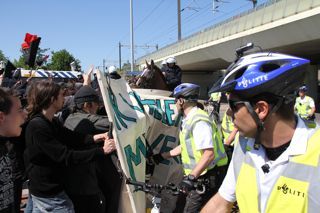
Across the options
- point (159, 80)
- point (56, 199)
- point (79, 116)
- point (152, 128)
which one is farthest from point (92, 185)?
point (159, 80)

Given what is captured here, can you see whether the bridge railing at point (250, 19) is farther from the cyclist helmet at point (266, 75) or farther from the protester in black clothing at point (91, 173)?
the cyclist helmet at point (266, 75)

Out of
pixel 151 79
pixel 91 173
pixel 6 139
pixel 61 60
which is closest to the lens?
pixel 6 139

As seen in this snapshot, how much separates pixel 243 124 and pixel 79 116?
2.35 meters

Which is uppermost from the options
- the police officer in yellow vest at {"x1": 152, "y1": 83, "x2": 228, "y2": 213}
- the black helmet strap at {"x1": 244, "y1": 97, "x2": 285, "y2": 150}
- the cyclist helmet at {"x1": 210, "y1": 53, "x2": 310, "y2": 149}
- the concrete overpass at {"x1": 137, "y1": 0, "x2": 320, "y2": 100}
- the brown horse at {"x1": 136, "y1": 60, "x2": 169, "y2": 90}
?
the concrete overpass at {"x1": 137, "y1": 0, "x2": 320, "y2": 100}

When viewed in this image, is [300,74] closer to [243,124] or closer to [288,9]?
[243,124]

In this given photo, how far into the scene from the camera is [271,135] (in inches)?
74.2

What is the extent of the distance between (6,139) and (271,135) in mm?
1897

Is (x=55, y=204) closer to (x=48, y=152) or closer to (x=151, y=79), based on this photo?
(x=48, y=152)

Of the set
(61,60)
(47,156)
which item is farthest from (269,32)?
(61,60)

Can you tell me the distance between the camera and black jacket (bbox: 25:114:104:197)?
10.2 ft

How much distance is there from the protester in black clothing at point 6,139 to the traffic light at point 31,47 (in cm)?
514

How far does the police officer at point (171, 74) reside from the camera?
7169 millimetres

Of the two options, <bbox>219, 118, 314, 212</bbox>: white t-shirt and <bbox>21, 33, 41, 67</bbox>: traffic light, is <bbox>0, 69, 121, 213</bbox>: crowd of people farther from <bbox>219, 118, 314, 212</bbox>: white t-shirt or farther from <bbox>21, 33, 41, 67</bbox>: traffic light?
<bbox>21, 33, 41, 67</bbox>: traffic light

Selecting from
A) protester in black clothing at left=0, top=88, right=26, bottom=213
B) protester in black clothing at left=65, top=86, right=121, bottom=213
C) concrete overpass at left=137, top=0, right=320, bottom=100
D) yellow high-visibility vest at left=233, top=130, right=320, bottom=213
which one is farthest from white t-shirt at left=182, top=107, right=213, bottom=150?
concrete overpass at left=137, top=0, right=320, bottom=100
